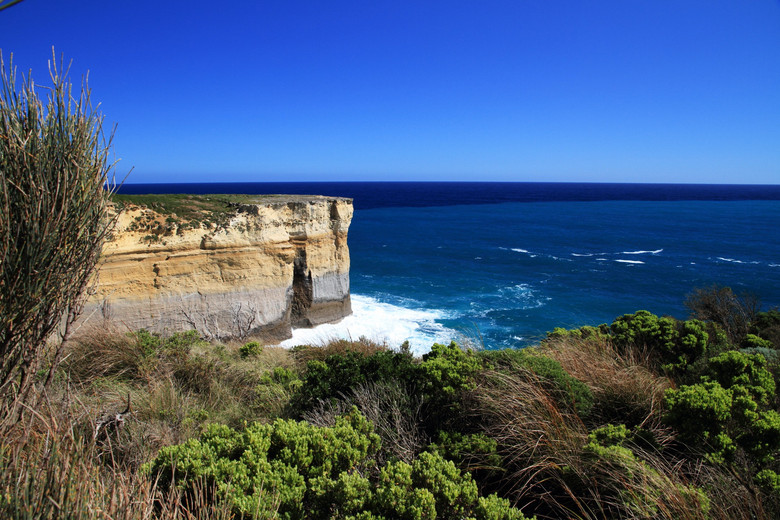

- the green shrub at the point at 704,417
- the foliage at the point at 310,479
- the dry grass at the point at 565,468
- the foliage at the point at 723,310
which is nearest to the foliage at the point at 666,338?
the green shrub at the point at 704,417

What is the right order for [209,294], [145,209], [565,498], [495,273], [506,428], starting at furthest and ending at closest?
[495,273] < [209,294] < [145,209] < [506,428] < [565,498]

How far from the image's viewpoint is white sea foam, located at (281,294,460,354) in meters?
15.5

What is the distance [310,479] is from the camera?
2533 millimetres

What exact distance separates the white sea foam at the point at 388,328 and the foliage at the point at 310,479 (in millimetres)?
11548

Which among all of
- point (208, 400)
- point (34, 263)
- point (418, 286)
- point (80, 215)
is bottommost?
point (418, 286)

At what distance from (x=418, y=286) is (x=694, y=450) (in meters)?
19.9

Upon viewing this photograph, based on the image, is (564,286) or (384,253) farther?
(384,253)

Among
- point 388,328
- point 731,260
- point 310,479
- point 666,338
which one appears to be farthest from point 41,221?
point 731,260

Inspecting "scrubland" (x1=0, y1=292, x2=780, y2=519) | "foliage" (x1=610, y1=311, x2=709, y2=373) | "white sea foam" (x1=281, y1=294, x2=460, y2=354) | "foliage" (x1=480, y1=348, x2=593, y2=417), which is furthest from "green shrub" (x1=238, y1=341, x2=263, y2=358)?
"white sea foam" (x1=281, y1=294, x2=460, y2=354)

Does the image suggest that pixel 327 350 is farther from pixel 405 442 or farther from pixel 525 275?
pixel 525 275

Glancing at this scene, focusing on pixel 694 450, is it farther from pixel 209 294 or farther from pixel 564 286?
pixel 564 286

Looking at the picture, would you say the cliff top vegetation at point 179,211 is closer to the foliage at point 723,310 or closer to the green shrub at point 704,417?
the green shrub at point 704,417

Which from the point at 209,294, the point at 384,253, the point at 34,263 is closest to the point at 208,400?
the point at 34,263

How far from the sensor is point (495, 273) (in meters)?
25.9
